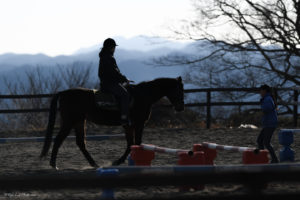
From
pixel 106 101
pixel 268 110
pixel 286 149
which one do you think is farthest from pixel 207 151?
pixel 106 101

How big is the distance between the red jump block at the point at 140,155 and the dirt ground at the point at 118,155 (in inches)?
31.7

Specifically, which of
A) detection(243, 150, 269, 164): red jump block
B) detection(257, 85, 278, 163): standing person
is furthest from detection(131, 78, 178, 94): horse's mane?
detection(243, 150, 269, 164): red jump block

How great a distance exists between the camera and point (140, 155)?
285 inches

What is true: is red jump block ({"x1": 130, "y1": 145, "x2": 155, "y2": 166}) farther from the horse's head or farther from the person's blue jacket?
the person's blue jacket

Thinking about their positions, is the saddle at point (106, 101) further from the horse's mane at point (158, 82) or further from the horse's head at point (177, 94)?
the horse's head at point (177, 94)

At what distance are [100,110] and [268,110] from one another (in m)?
3.19

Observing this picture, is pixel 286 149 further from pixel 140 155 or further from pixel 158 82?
pixel 140 155

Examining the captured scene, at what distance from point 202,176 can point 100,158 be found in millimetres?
7745

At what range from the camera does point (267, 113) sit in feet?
28.2

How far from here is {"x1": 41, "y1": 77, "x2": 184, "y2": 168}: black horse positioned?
9.00m

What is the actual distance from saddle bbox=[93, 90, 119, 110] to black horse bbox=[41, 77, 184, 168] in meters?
0.12

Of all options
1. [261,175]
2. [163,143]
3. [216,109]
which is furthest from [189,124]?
[261,175]

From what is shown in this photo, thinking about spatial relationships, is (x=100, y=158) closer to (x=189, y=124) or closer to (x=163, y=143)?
(x=163, y=143)

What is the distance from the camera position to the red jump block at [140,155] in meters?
7.21
